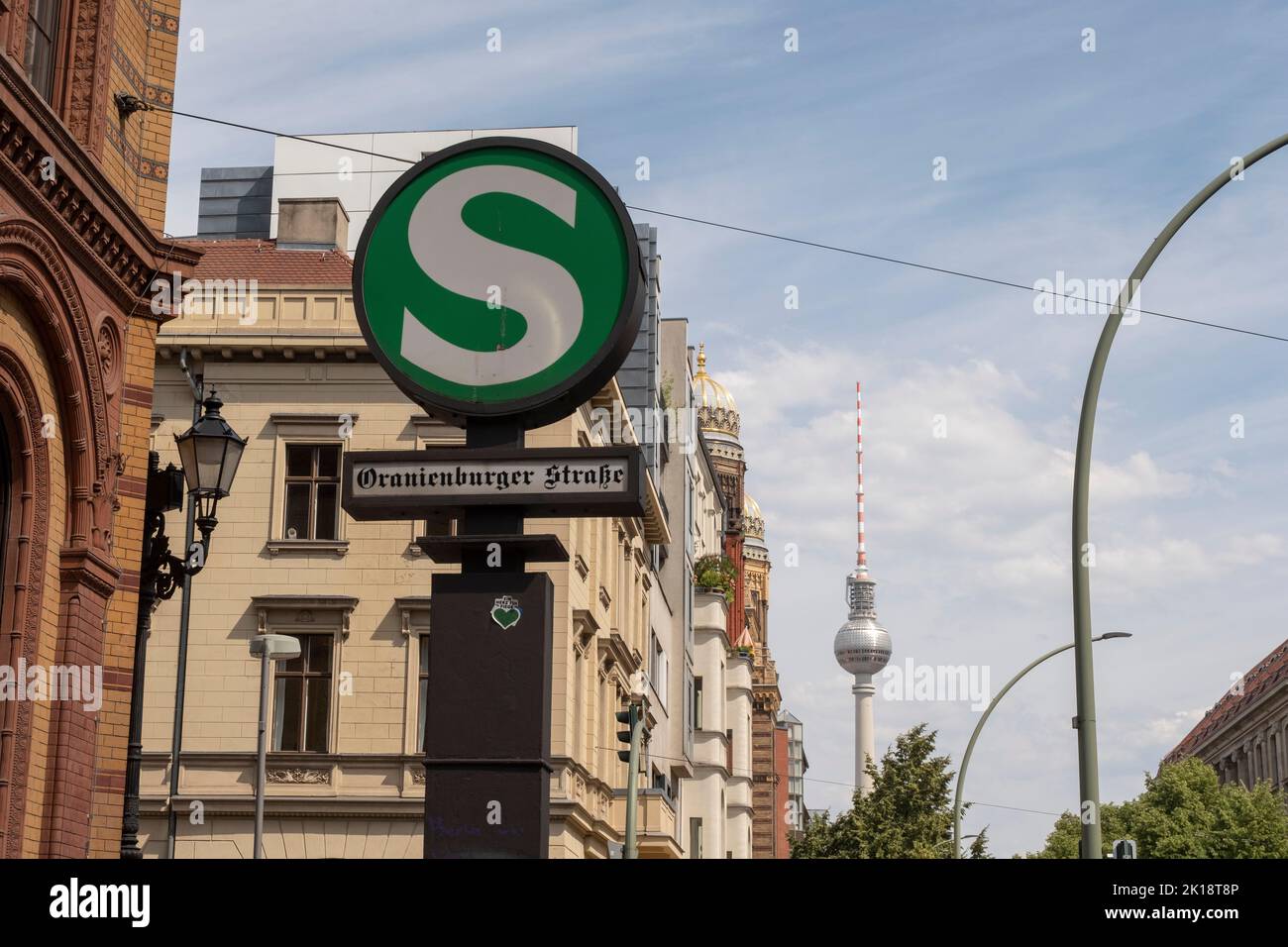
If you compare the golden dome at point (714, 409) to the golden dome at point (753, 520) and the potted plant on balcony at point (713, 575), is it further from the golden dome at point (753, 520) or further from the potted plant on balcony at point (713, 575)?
the potted plant on balcony at point (713, 575)

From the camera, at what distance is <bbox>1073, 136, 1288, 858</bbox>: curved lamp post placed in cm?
1390

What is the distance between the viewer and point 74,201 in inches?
588

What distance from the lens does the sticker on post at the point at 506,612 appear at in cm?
593

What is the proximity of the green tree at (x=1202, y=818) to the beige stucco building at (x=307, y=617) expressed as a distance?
103ft

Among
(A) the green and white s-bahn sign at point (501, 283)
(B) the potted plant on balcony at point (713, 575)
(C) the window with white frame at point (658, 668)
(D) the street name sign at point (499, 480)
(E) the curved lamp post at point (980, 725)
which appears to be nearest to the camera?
(D) the street name sign at point (499, 480)

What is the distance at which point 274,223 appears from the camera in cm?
4894

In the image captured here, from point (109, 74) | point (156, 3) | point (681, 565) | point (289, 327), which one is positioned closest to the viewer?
point (109, 74)

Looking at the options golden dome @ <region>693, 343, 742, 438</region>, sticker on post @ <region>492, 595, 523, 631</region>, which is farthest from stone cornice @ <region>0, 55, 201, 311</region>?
golden dome @ <region>693, 343, 742, 438</region>

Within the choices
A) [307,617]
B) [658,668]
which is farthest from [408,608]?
[658,668]

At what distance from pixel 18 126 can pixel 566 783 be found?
20999 millimetres

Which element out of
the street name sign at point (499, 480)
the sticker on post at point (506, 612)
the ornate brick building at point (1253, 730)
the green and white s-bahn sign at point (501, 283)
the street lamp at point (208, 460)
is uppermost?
the ornate brick building at point (1253, 730)

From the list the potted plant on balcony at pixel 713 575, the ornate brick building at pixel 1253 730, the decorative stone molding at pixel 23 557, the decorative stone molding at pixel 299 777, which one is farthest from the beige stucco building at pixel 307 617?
the ornate brick building at pixel 1253 730
